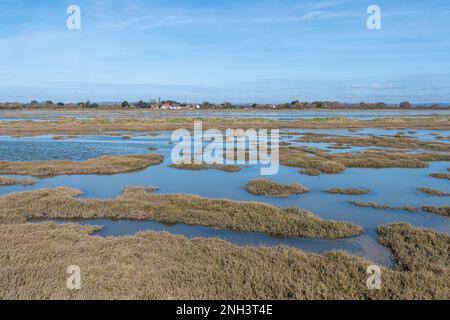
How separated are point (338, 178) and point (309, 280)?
52.6 ft

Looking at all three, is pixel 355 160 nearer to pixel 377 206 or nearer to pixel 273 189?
pixel 273 189

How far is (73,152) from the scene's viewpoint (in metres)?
36.6

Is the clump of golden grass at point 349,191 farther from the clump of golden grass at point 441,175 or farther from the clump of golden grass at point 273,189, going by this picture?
the clump of golden grass at point 441,175

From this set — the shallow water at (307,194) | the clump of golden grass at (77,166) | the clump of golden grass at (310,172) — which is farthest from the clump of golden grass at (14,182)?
the clump of golden grass at (310,172)

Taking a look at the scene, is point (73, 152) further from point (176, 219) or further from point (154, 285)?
point (154, 285)

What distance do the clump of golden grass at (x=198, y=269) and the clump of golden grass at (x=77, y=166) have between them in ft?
45.4

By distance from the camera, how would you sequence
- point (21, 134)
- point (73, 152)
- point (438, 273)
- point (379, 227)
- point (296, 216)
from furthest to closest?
point (21, 134) < point (73, 152) < point (296, 216) < point (379, 227) < point (438, 273)

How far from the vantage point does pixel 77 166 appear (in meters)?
27.8

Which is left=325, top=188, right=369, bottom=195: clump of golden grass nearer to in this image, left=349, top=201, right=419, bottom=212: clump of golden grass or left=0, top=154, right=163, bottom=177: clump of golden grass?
left=349, top=201, right=419, bottom=212: clump of golden grass

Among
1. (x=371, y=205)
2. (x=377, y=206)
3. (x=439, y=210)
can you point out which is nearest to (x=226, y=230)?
(x=371, y=205)

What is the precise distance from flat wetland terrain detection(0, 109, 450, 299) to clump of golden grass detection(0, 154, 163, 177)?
156 millimetres

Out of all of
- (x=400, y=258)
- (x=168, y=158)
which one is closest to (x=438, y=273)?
(x=400, y=258)

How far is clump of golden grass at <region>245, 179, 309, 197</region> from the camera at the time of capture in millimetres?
20125
